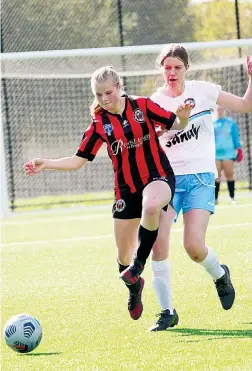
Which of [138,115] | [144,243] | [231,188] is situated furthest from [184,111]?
[231,188]

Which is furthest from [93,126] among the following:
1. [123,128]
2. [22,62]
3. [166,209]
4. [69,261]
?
[22,62]

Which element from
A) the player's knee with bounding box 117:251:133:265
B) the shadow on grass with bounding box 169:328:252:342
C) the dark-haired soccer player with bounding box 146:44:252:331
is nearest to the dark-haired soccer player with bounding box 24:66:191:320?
the player's knee with bounding box 117:251:133:265

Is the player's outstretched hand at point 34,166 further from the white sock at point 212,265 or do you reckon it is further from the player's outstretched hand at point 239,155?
the player's outstretched hand at point 239,155

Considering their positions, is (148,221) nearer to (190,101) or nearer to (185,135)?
(185,135)

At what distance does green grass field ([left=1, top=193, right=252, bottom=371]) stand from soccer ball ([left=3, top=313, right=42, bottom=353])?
0.06 metres

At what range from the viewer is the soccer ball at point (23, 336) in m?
5.73

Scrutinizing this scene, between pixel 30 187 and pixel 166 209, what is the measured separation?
13433mm

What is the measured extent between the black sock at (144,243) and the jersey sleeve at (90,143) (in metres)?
0.73

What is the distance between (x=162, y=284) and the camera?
21.5ft

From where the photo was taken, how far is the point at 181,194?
22.2 ft

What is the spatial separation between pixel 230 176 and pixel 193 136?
10514mm

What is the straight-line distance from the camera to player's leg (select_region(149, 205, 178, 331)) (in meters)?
6.47

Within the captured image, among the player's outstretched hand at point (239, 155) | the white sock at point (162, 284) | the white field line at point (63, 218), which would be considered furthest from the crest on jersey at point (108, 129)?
the player's outstretched hand at point (239, 155)

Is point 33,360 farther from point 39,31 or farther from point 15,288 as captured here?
point 39,31
